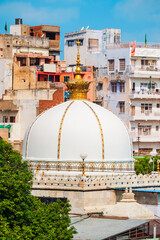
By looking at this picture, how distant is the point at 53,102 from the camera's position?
251 feet

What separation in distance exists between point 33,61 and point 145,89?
37.1ft

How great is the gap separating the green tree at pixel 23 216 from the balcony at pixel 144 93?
4306cm

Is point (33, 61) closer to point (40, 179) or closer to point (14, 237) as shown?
point (40, 179)

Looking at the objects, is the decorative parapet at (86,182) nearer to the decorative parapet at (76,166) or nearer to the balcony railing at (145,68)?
the decorative parapet at (76,166)

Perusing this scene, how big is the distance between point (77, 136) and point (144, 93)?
34878 millimetres

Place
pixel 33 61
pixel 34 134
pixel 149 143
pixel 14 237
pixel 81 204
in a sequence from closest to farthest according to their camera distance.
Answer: pixel 14 237
pixel 81 204
pixel 34 134
pixel 149 143
pixel 33 61

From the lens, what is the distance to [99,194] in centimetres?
4206

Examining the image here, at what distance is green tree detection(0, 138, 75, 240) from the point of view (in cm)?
3234

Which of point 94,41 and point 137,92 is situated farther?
point 94,41

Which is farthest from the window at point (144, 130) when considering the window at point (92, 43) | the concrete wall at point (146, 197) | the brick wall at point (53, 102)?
the concrete wall at point (146, 197)

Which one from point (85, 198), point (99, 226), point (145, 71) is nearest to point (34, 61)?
point (145, 71)

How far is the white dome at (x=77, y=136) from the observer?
1727 inches

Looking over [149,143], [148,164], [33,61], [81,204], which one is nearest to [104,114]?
[81,204]

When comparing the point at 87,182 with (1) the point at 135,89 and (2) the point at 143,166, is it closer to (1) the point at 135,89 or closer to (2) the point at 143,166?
(2) the point at 143,166
